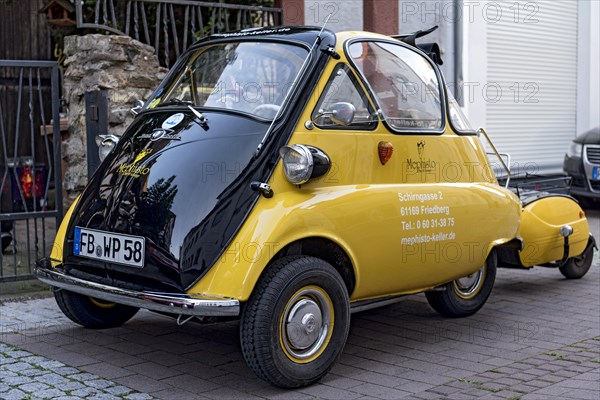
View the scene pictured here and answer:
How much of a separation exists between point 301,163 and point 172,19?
4809 mm

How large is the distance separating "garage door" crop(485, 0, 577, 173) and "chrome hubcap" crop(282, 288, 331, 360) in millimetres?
9571

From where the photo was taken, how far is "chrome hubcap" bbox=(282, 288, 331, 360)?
511 cm

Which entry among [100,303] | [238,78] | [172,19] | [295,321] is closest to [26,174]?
[172,19]

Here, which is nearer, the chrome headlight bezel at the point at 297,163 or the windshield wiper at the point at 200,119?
the chrome headlight bezel at the point at 297,163

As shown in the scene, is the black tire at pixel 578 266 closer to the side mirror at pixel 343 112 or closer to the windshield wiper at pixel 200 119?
the side mirror at pixel 343 112

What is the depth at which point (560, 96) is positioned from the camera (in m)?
16.2

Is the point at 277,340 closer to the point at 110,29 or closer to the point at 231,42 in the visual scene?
the point at 231,42

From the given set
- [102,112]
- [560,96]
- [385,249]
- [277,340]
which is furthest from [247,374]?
[560,96]

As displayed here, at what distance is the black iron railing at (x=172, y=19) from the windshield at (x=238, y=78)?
110 inches

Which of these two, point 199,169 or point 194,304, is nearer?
point 194,304

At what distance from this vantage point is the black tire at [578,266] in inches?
334

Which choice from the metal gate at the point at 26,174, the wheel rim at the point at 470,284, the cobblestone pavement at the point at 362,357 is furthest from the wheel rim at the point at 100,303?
the wheel rim at the point at 470,284

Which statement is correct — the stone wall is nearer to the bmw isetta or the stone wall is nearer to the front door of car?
the bmw isetta

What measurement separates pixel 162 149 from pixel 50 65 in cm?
271
